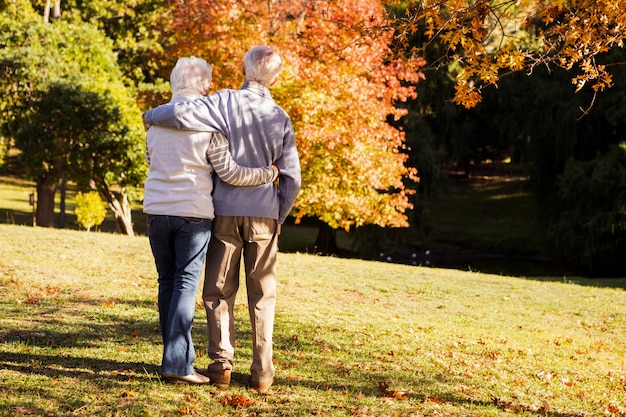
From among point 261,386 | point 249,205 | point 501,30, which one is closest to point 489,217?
point 501,30

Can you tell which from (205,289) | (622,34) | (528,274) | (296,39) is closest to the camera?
(205,289)

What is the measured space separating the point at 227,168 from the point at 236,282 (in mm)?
757

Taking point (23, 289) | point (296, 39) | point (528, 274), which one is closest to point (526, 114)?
point (528, 274)

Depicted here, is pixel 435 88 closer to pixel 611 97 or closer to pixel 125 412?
pixel 611 97

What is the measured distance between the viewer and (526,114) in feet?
95.6

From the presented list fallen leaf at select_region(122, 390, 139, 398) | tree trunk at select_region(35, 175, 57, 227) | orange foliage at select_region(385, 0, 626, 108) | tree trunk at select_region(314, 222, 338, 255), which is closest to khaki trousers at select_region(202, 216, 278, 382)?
fallen leaf at select_region(122, 390, 139, 398)

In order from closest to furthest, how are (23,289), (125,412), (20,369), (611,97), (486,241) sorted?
(125,412)
(20,369)
(23,289)
(611,97)
(486,241)

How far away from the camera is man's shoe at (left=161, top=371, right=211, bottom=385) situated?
4.88 meters

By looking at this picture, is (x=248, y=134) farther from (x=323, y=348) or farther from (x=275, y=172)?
(x=323, y=348)

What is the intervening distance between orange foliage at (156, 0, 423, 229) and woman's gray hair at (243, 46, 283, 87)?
41.1ft

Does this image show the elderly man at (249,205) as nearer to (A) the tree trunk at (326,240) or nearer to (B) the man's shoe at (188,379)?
(B) the man's shoe at (188,379)

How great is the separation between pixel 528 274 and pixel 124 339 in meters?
23.5

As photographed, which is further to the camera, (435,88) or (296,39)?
(435,88)

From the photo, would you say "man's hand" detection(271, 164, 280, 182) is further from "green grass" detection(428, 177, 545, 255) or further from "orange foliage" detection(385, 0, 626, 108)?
"green grass" detection(428, 177, 545, 255)
